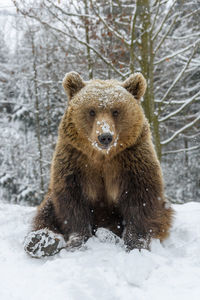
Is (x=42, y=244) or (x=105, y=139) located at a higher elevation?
(x=105, y=139)

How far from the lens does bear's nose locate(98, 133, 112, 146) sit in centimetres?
294

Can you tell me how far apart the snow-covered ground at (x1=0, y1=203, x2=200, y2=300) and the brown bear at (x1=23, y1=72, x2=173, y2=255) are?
0.25m

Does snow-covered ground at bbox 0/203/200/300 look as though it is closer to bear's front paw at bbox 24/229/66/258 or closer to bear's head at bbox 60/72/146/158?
bear's front paw at bbox 24/229/66/258

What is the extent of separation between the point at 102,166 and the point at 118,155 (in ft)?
0.67

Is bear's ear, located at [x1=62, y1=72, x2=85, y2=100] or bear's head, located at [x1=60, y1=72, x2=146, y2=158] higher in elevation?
bear's ear, located at [x1=62, y1=72, x2=85, y2=100]

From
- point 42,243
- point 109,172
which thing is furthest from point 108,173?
point 42,243

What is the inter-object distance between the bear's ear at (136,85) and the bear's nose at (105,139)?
856 mm

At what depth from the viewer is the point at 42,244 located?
9.61ft

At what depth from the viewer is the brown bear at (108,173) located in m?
3.19

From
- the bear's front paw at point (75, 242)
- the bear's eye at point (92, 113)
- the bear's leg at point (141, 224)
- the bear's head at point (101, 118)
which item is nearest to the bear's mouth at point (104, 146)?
the bear's head at point (101, 118)

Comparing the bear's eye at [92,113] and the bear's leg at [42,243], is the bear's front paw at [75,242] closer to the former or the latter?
the bear's leg at [42,243]

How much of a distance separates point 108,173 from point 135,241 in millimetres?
730

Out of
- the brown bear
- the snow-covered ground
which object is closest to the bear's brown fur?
the brown bear

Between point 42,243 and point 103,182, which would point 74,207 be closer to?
point 103,182
